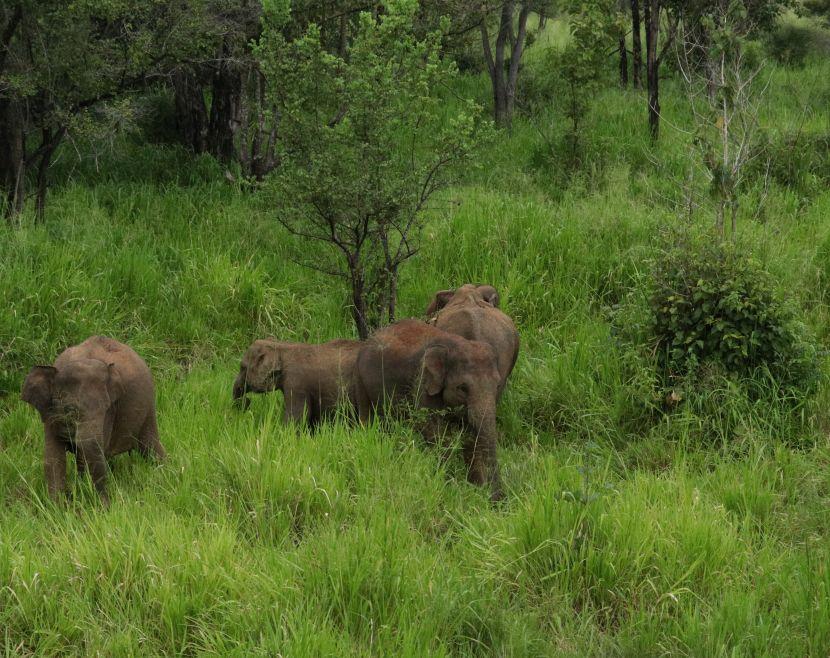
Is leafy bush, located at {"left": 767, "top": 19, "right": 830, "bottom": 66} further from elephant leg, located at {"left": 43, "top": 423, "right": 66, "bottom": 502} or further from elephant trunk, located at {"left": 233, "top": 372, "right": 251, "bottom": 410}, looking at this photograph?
A: elephant leg, located at {"left": 43, "top": 423, "right": 66, "bottom": 502}

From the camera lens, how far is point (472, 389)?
19.4 ft

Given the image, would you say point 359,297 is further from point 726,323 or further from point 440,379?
point 726,323

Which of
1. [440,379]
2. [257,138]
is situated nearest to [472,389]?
[440,379]

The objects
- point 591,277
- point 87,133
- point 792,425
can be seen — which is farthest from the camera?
point 87,133

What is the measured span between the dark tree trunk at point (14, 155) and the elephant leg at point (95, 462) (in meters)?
4.89

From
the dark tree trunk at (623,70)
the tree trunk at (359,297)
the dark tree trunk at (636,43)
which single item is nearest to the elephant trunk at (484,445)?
the tree trunk at (359,297)

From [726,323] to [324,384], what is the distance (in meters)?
2.94

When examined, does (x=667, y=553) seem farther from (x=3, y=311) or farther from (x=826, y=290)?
(x=3, y=311)

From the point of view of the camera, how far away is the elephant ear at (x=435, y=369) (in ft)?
19.7

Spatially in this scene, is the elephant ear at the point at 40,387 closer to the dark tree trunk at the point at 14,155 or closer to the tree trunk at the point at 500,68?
the dark tree trunk at the point at 14,155

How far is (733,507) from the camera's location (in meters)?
5.55

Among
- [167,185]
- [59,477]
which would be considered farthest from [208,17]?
[59,477]

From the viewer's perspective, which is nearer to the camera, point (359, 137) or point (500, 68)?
point (359, 137)

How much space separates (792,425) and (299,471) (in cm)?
352
